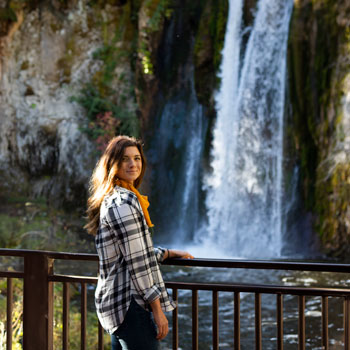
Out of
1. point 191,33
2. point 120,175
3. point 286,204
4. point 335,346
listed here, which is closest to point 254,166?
point 286,204

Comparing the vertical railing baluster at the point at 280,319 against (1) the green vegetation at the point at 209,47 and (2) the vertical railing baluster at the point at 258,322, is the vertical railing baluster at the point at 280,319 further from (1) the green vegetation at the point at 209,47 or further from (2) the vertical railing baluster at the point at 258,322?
(1) the green vegetation at the point at 209,47

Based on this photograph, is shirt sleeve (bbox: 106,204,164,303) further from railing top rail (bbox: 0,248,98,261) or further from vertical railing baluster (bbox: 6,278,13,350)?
vertical railing baluster (bbox: 6,278,13,350)

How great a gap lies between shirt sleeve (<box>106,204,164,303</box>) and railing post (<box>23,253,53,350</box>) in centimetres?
90

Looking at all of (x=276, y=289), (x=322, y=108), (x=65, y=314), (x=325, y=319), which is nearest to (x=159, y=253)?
(x=276, y=289)

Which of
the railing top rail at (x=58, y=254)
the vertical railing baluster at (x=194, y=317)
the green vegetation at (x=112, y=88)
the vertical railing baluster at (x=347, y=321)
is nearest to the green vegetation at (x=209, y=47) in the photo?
the green vegetation at (x=112, y=88)

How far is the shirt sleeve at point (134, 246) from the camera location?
232cm

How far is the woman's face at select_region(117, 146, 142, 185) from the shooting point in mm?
2562

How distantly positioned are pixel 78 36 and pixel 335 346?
1012 cm

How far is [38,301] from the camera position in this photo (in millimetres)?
3121

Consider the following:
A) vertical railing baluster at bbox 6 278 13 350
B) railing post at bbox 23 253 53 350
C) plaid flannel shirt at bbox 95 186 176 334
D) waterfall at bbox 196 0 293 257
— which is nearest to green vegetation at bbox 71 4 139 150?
waterfall at bbox 196 0 293 257

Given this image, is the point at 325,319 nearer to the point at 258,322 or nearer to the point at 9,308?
the point at 258,322

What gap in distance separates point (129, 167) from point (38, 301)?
42.7 inches

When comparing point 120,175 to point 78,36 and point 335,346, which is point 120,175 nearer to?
point 335,346

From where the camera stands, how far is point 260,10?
1208cm
